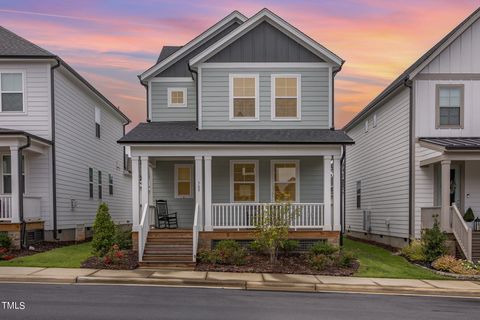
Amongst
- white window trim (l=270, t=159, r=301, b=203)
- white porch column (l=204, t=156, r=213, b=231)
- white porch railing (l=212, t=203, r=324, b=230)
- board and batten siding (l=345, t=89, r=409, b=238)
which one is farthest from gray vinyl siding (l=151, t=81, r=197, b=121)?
board and batten siding (l=345, t=89, r=409, b=238)

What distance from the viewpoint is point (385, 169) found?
22.8m

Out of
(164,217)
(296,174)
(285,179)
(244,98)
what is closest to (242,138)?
(244,98)

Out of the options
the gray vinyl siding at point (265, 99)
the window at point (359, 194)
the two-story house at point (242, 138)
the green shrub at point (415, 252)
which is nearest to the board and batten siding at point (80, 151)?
the two-story house at point (242, 138)

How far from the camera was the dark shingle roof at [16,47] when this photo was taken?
1956 centimetres

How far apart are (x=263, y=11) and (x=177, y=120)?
5.72m

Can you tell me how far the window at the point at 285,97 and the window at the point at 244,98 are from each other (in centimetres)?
71

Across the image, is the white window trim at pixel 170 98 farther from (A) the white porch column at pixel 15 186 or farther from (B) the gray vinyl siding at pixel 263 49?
(A) the white porch column at pixel 15 186

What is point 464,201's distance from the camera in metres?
19.0

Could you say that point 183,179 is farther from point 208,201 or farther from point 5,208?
point 5,208

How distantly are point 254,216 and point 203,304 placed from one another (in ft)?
23.5

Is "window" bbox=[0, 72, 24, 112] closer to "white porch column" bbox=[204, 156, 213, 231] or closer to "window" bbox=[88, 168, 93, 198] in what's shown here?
"window" bbox=[88, 168, 93, 198]

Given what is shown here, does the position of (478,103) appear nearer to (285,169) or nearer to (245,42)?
(285,169)

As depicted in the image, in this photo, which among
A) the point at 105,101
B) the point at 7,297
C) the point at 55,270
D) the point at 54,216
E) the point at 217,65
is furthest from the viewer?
the point at 105,101

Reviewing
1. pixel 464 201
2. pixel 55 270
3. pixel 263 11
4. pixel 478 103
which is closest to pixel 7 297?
pixel 55 270
